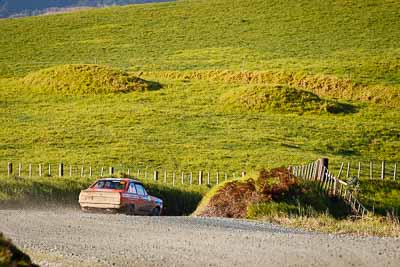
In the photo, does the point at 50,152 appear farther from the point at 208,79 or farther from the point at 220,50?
the point at 220,50

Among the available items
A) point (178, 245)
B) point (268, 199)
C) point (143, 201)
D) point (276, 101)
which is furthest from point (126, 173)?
point (276, 101)

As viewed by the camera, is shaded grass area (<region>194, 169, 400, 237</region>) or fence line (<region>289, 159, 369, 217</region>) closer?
shaded grass area (<region>194, 169, 400, 237</region>)

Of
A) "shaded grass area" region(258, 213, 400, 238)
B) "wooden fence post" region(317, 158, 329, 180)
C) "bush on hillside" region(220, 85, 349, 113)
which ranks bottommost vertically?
"shaded grass area" region(258, 213, 400, 238)

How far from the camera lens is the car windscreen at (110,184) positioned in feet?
90.6

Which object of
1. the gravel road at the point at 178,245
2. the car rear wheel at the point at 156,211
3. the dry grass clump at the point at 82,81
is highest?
the dry grass clump at the point at 82,81

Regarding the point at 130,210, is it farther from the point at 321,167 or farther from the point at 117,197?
the point at 321,167

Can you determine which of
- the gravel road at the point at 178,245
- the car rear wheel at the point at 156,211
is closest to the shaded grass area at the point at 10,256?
the gravel road at the point at 178,245

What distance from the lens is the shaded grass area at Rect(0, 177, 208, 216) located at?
30562 millimetres

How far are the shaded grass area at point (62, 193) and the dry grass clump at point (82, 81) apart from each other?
3920 centimetres

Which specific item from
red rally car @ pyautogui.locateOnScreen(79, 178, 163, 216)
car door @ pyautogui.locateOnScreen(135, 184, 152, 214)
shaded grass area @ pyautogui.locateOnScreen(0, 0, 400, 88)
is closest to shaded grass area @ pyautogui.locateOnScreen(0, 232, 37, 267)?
red rally car @ pyautogui.locateOnScreen(79, 178, 163, 216)

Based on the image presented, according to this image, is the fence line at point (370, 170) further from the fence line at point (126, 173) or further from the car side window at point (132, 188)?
the car side window at point (132, 188)

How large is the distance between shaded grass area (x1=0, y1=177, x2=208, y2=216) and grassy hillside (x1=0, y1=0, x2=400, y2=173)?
11435 millimetres

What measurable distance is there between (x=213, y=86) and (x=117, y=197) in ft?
168

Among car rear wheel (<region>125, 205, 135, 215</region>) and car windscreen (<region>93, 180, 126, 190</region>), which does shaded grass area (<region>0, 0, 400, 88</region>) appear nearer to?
car windscreen (<region>93, 180, 126, 190</region>)
